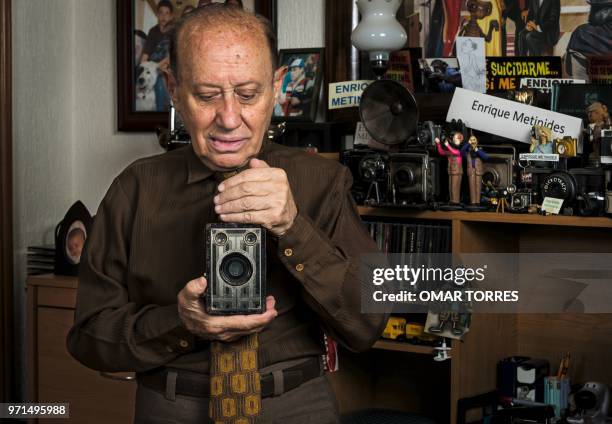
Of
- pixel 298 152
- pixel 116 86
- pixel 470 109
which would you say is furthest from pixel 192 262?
pixel 116 86

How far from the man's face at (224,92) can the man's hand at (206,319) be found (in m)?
0.23

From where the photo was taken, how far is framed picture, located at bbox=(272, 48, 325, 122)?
3.04 m

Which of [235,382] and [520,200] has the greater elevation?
[520,200]

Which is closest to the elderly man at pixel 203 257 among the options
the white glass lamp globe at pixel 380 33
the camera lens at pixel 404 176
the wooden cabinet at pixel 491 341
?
the camera lens at pixel 404 176

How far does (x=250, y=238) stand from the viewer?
54.1 inches

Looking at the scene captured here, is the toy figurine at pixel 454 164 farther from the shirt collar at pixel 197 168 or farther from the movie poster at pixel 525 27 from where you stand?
the shirt collar at pixel 197 168

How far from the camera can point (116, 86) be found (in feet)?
11.7

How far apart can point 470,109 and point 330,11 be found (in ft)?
2.26

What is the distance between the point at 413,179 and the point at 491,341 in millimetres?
584

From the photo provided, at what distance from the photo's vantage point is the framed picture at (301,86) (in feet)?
9.96

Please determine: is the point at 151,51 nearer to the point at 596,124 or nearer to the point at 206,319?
the point at 596,124

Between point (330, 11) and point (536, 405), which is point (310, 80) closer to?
point (330, 11)

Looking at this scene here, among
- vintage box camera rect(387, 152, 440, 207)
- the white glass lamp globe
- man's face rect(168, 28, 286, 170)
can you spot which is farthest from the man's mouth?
the white glass lamp globe

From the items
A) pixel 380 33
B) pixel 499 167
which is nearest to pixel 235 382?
pixel 499 167
